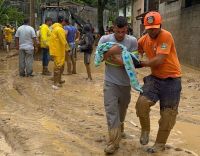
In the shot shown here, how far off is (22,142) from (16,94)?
449cm

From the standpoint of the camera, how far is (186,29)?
1977 cm

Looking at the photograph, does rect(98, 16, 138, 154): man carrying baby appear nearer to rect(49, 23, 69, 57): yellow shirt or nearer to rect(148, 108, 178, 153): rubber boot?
rect(148, 108, 178, 153): rubber boot

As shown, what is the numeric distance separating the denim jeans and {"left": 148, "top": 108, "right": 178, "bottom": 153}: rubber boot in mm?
7889

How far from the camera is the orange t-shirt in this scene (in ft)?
18.0

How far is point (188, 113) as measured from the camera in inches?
354

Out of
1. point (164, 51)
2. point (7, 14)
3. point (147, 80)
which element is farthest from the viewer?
point (7, 14)

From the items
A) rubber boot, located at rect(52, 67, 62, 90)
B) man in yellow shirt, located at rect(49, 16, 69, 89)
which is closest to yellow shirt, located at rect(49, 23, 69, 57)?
man in yellow shirt, located at rect(49, 16, 69, 89)

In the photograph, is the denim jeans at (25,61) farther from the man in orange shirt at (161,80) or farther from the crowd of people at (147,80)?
the man in orange shirt at (161,80)

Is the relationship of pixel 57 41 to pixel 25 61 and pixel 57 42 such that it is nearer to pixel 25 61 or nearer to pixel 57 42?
pixel 57 42

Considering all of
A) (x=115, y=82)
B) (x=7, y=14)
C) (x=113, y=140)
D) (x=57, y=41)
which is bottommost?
(x=113, y=140)

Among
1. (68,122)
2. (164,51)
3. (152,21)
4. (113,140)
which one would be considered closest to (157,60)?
(164,51)

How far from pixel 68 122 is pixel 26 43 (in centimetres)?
580

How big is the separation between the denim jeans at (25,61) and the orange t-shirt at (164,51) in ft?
25.7

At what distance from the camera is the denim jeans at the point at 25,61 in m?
13.1
